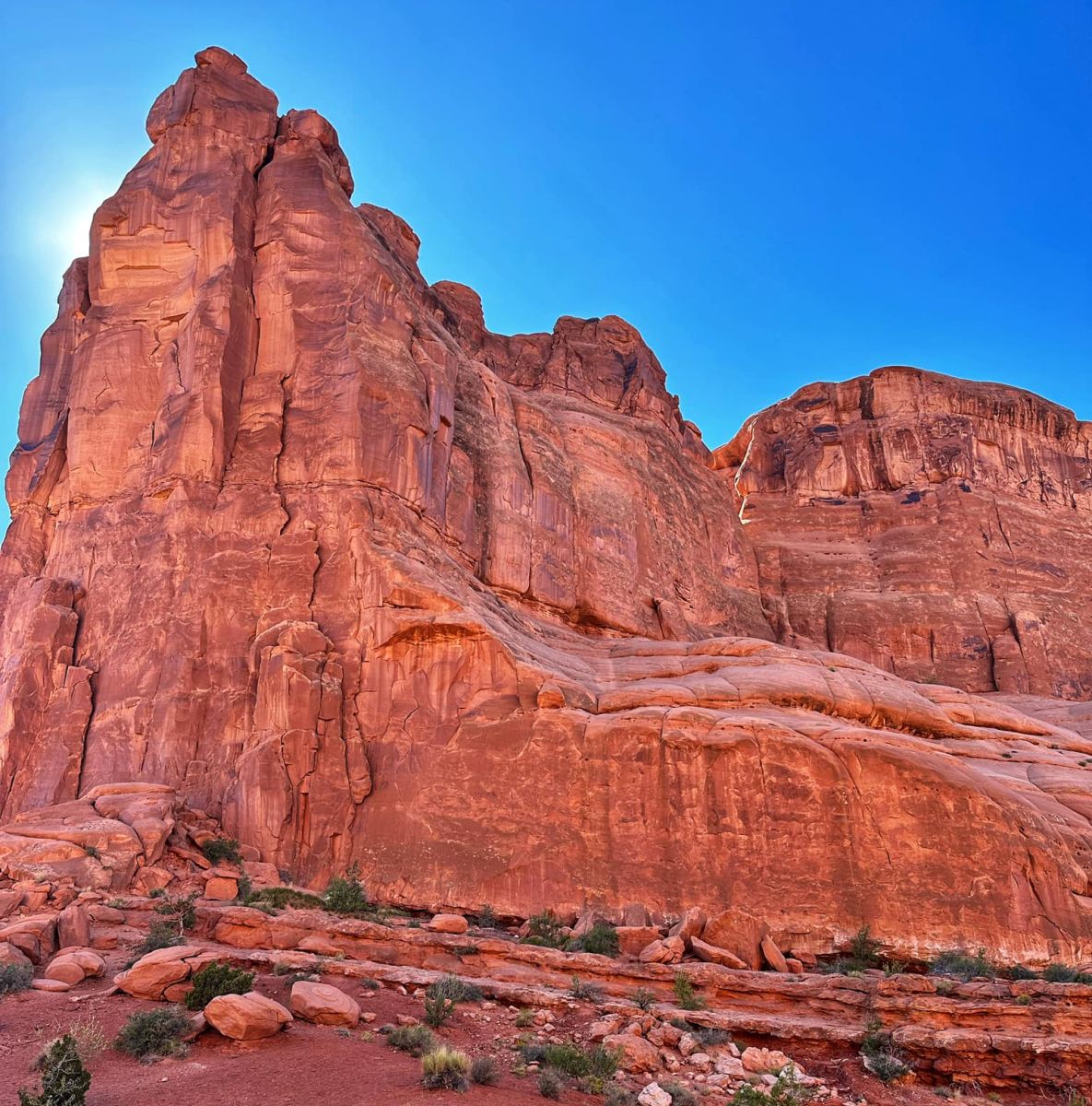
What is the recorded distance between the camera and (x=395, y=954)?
1795 centimetres

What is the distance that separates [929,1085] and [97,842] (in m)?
17.0

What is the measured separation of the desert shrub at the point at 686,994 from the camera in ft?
54.9

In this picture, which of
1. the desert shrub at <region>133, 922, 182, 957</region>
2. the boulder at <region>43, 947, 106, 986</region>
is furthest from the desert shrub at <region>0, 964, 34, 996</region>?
the desert shrub at <region>133, 922, 182, 957</region>

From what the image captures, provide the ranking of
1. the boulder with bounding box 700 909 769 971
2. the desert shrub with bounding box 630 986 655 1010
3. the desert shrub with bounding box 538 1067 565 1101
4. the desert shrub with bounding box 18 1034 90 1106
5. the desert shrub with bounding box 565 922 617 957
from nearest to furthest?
the desert shrub with bounding box 18 1034 90 1106 → the desert shrub with bounding box 538 1067 565 1101 → the desert shrub with bounding box 630 986 655 1010 → the desert shrub with bounding box 565 922 617 957 → the boulder with bounding box 700 909 769 971

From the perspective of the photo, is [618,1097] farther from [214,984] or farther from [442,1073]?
[214,984]

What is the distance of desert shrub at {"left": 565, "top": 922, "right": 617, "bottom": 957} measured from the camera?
2000 centimetres

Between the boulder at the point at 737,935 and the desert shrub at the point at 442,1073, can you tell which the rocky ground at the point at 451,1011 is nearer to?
the boulder at the point at 737,935

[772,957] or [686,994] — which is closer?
[686,994]

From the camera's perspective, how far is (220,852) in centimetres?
2373

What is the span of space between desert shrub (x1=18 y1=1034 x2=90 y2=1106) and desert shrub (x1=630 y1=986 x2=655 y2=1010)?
8.82 metres

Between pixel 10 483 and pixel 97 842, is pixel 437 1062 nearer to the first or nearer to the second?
pixel 97 842

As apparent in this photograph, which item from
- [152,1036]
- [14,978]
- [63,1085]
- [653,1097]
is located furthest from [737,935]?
[63,1085]

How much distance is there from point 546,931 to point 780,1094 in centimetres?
969

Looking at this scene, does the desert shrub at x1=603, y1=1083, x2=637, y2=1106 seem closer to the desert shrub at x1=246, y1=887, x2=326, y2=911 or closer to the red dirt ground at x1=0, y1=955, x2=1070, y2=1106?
the red dirt ground at x1=0, y1=955, x2=1070, y2=1106
